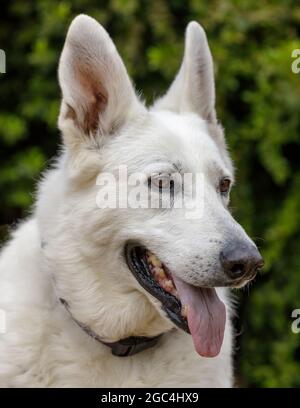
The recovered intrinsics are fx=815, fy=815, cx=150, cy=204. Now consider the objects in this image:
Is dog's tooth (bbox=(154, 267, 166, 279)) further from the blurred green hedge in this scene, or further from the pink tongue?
the blurred green hedge

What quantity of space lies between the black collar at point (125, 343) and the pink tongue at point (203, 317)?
0.34 m

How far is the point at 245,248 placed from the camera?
3176 millimetres

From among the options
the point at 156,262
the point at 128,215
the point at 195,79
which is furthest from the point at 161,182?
the point at 195,79

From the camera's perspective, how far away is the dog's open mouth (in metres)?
3.29

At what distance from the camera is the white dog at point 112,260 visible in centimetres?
335

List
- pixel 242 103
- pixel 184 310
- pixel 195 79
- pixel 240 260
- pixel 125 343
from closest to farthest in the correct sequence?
pixel 240 260 → pixel 184 310 → pixel 125 343 → pixel 195 79 → pixel 242 103

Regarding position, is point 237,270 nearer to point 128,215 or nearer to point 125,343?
point 128,215

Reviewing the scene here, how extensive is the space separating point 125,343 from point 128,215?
1.88 feet

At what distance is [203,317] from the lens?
3305 mm

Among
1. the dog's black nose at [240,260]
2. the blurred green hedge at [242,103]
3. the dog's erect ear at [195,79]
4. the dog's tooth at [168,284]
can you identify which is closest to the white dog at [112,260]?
the dog's tooth at [168,284]

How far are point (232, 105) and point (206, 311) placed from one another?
9.97 feet

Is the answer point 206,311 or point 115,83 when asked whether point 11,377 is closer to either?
point 206,311

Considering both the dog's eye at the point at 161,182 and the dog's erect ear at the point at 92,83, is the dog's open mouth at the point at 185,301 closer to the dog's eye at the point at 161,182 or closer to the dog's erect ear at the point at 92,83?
the dog's eye at the point at 161,182

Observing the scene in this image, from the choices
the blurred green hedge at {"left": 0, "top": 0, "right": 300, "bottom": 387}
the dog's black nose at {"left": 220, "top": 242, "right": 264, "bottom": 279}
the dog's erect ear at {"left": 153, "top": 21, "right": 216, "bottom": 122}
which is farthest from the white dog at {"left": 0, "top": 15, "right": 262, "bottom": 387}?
the blurred green hedge at {"left": 0, "top": 0, "right": 300, "bottom": 387}
